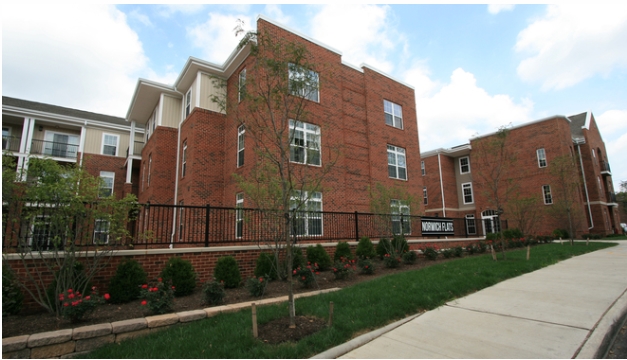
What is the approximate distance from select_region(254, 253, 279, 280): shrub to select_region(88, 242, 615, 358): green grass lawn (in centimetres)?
220

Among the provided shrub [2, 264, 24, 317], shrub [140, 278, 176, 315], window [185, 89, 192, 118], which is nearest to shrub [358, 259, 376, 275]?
shrub [140, 278, 176, 315]

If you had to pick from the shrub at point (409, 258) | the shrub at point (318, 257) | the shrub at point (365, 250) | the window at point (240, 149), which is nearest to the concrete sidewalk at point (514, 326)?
the shrub at point (409, 258)

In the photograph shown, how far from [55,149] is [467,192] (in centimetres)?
3583

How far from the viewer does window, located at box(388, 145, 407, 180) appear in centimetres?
1834

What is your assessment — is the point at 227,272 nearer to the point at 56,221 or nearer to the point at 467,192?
the point at 56,221

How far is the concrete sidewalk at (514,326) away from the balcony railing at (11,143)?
28280mm

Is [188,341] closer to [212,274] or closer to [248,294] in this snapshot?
[248,294]

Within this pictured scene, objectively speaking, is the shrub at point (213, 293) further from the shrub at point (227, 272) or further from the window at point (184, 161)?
the window at point (184, 161)

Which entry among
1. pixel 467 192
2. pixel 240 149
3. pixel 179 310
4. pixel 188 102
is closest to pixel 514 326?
pixel 179 310

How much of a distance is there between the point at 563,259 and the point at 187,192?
604 inches

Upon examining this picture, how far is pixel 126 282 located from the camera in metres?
6.18

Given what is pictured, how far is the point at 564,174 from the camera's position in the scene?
56.6ft

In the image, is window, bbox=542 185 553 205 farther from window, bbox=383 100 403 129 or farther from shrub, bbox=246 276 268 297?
shrub, bbox=246 276 268 297

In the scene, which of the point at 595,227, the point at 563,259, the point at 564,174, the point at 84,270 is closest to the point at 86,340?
the point at 84,270
